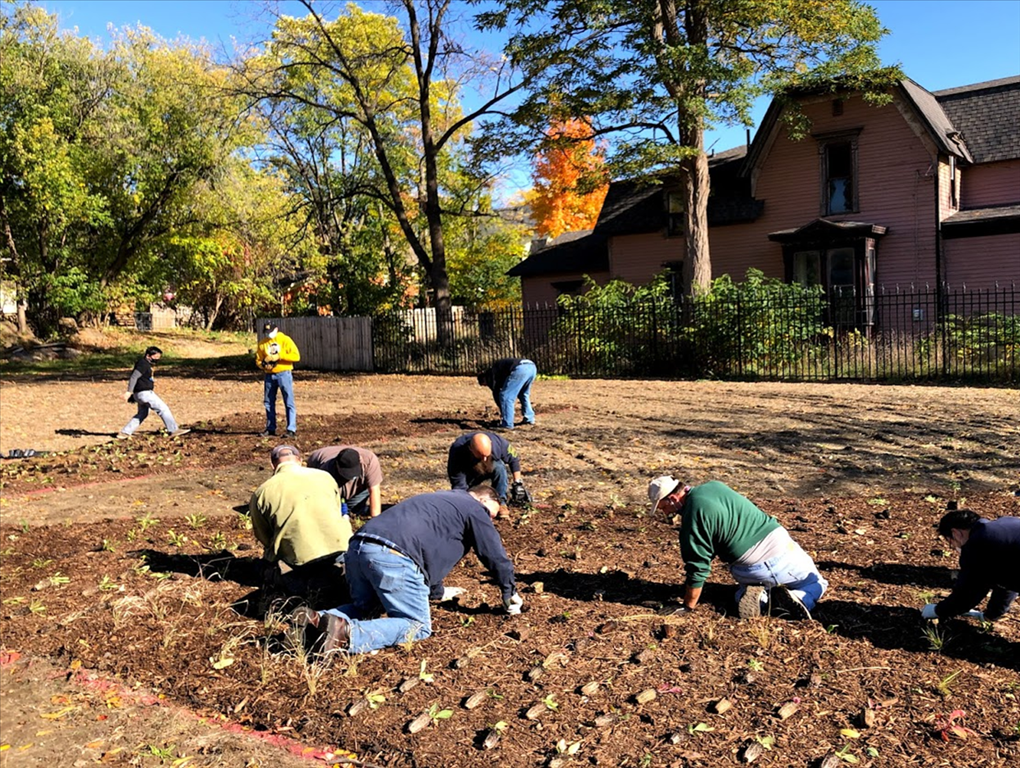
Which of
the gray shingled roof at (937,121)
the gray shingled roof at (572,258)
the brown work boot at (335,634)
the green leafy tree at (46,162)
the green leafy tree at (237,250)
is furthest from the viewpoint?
the green leafy tree at (237,250)

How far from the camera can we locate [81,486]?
32.4 feet

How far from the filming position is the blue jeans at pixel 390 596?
484 cm

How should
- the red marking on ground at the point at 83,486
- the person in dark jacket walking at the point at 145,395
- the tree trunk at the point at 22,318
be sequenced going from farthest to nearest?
the tree trunk at the point at 22,318 → the person in dark jacket walking at the point at 145,395 → the red marking on ground at the point at 83,486

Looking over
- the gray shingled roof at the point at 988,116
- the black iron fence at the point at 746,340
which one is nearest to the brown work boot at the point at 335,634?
the black iron fence at the point at 746,340

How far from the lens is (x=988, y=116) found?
82.6 ft

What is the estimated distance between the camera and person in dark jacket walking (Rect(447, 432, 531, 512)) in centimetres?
659

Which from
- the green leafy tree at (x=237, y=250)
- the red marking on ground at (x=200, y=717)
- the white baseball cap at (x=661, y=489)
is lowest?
the red marking on ground at (x=200, y=717)

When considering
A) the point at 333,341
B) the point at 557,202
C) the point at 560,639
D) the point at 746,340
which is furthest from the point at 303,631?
the point at 557,202

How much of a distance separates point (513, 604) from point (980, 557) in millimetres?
2601

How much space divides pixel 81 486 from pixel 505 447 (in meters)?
5.63

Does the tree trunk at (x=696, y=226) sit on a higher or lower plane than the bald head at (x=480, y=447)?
higher

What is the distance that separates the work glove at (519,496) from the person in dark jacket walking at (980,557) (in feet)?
13.1

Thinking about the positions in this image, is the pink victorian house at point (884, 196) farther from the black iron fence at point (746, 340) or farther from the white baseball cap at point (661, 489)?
the white baseball cap at point (661, 489)

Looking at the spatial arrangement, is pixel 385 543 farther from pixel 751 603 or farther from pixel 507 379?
pixel 507 379
